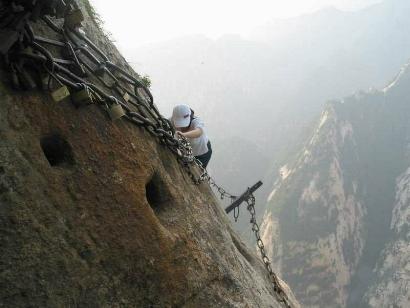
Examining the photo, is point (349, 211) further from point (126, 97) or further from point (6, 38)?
point (6, 38)

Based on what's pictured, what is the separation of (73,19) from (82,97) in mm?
1064

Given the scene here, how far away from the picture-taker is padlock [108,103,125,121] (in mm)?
4686

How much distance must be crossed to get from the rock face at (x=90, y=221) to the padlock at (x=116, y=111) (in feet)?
0.34

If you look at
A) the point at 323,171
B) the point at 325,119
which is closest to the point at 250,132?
the point at 325,119

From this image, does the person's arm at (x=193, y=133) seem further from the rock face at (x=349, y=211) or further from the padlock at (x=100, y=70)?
the rock face at (x=349, y=211)

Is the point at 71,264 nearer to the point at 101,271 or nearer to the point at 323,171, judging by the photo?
the point at 101,271

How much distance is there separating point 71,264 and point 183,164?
9.29 ft

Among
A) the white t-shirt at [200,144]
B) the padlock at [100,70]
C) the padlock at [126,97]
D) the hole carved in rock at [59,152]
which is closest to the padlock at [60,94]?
the hole carved in rock at [59,152]

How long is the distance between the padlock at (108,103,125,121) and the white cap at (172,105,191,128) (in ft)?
10.2

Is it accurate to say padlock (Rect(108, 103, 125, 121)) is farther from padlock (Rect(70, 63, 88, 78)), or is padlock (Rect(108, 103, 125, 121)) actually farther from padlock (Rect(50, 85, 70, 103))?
padlock (Rect(50, 85, 70, 103))

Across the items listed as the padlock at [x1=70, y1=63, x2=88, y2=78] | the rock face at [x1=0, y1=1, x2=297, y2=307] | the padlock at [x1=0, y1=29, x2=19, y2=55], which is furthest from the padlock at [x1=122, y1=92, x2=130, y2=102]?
the padlock at [x1=0, y1=29, x2=19, y2=55]

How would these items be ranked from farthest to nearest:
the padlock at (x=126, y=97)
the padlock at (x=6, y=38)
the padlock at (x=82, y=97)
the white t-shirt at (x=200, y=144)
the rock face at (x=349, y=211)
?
the rock face at (x=349, y=211), the white t-shirt at (x=200, y=144), the padlock at (x=126, y=97), the padlock at (x=82, y=97), the padlock at (x=6, y=38)

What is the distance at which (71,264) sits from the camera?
4.05 m

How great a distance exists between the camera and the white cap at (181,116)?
7.82 m
